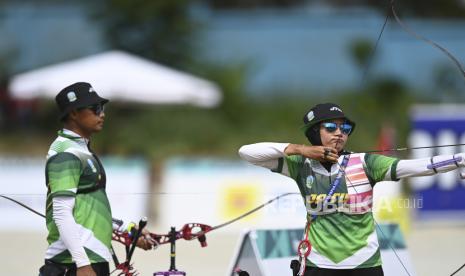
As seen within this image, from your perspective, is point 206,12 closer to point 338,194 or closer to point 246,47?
point 246,47

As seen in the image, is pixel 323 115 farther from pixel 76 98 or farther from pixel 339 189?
pixel 76 98

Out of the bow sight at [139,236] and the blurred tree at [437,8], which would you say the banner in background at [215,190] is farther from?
the blurred tree at [437,8]

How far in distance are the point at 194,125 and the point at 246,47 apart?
257 inches

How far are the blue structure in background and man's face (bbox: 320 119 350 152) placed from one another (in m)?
24.0

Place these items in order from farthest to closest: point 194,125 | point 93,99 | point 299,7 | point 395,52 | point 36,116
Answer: point 299,7 < point 395,52 < point 36,116 < point 194,125 < point 93,99

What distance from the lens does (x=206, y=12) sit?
30766 mm

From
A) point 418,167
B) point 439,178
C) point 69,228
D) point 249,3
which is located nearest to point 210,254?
point 439,178

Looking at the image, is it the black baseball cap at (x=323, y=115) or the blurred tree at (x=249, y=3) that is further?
the blurred tree at (x=249, y=3)

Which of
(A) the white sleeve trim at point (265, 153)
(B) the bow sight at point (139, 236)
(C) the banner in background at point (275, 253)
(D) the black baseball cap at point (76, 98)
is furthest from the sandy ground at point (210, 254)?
(D) the black baseball cap at point (76, 98)

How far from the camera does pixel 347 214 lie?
4895mm

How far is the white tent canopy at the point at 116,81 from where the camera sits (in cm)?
1933

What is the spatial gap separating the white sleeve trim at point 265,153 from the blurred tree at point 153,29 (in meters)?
22.6

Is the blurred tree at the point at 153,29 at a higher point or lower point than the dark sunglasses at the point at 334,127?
higher

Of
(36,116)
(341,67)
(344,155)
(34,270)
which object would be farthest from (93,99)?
(341,67)
